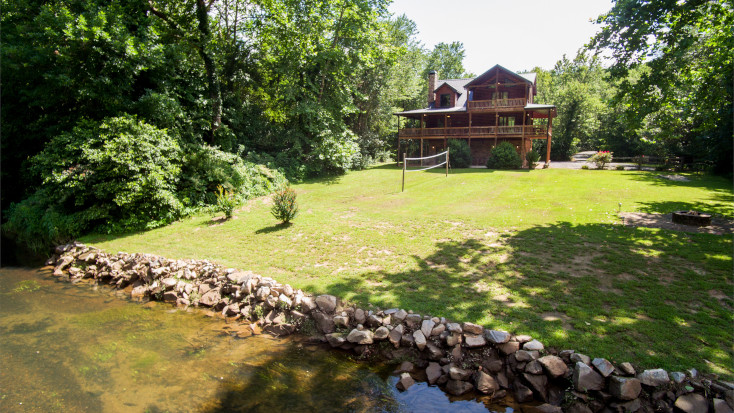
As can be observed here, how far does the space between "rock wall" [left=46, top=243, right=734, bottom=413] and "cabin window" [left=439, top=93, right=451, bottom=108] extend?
30223mm

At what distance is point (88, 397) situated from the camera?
520 centimetres

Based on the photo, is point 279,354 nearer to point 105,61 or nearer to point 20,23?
point 105,61

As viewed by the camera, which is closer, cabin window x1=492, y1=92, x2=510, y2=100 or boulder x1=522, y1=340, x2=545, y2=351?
boulder x1=522, y1=340, x2=545, y2=351

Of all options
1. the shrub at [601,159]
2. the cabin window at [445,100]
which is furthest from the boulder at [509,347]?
the cabin window at [445,100]

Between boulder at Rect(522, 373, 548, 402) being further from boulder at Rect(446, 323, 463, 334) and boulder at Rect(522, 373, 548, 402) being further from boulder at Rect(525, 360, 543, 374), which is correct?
boulder at Rect(446, 323, 463, 334)

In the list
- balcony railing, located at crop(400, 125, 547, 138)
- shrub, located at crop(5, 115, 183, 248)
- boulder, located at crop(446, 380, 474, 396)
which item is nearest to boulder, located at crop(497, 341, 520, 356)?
boulder, located at crop(446, 380, 474, 396)

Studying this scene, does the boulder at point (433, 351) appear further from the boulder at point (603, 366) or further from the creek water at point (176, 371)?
the boulder at point (603, 366)

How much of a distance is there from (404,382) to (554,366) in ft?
7.00

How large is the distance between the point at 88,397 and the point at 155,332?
1.89 metres

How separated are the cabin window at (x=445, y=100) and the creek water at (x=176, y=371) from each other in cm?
3146

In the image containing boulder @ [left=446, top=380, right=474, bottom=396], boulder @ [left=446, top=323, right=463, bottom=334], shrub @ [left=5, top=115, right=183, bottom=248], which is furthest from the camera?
shrub @ [left=5, top=115, right=183, bottom=248]

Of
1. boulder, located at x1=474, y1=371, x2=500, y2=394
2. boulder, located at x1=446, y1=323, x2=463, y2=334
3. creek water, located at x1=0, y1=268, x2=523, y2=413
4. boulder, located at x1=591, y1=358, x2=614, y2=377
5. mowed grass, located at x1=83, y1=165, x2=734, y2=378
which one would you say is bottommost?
creek water, located at x1=0, y1=268, x2=523, y2=413

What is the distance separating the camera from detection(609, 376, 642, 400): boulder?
450cm

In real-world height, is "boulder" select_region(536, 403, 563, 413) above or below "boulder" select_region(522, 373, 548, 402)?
below
